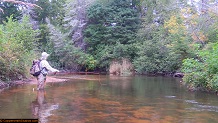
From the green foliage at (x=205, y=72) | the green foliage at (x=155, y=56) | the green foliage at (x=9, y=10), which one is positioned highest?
the green foliage at (x=9, y=10)

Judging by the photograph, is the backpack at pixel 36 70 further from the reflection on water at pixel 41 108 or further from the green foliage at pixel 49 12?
the green foliage at pixel 49 12

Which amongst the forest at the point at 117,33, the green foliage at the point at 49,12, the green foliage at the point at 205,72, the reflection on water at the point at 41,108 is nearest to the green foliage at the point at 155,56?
the forest at the point at 117,33

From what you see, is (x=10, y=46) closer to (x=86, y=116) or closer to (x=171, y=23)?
(x=86, y=116)

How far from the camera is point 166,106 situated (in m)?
8.30

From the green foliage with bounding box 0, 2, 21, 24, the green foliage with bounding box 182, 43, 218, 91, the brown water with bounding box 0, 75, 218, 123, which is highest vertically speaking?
the green foliage with bounding box 0, 2, 21, 24

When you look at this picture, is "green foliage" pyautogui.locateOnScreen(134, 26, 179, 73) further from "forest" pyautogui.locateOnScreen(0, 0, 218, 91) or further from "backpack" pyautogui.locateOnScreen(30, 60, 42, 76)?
"backpack" pyautogui.locateOnScreen(30, 60, 42, 76)

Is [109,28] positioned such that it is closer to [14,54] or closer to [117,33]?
[117,33]

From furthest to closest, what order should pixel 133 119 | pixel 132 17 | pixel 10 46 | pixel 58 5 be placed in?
pixel 58 5 < pixel 132 17 < pixel 10 46 < pixel 133 119

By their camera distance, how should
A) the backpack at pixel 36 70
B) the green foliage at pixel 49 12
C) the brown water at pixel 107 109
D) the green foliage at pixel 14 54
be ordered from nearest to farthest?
the brown water at pixel 107 109 → the backpack at pixel 36 70 → the green foliage at pixel 14 54 → the green foliage at pixel 49 12

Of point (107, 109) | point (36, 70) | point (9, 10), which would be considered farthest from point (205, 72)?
point (9, 10)

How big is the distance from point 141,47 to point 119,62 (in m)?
2.64

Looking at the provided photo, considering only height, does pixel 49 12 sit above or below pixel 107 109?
above

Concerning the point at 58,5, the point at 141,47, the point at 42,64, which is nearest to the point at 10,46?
the point at 42,64

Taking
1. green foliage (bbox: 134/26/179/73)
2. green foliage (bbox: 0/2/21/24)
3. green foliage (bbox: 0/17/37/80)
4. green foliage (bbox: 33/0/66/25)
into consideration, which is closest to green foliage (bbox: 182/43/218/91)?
green foliage (bbox: 0/17/37/80)
